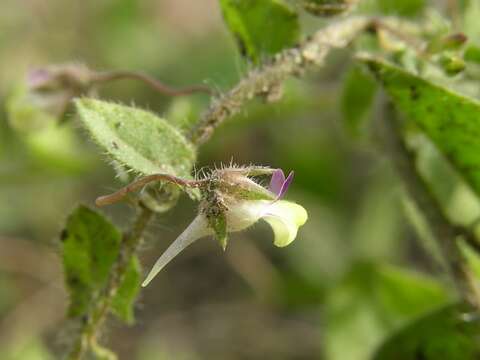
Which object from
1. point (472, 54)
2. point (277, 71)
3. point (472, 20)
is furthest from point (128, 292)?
point (472, 20)

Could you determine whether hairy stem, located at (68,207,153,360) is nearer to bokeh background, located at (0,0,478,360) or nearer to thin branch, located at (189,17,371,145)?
thin branch, located at (189,17,371,145)

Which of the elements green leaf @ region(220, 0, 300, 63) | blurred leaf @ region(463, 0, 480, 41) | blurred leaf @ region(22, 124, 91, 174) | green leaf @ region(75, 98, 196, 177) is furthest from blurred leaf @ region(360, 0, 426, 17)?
blurred leaf @ region(22, 124, 91, 174)

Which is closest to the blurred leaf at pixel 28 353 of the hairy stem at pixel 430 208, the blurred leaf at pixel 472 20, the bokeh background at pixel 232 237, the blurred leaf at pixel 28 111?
the bokeh background at pixel 232 237

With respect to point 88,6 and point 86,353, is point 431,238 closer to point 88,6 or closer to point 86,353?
point 86,353

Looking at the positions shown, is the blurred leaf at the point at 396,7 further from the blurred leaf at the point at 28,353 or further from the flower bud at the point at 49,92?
the blurred leaf at the point at 28,353

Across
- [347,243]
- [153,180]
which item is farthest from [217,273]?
[153,180]

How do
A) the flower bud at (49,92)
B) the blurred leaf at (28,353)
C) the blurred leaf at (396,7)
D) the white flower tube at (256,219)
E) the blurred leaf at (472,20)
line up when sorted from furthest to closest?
the blurred leaf at (28,353), the blurred leaf at (396,7), the blurred leaf at (472,20), the flower bud at (49,92), the white flower tube at (256,219)
